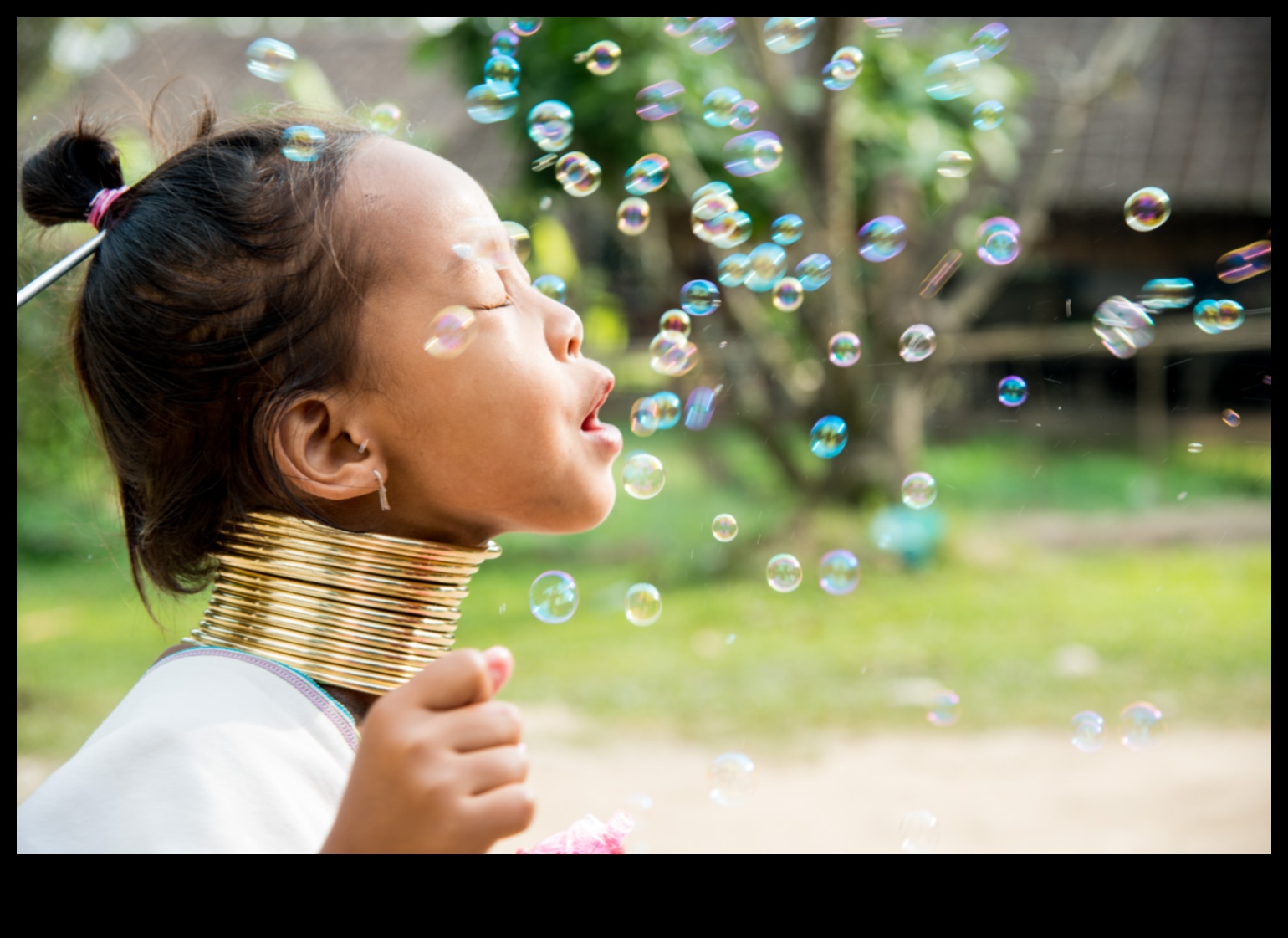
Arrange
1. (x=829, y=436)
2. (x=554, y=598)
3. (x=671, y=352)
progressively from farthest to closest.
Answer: (x=829, y=436) → (x=671, y=352) → (x=554, y=598)

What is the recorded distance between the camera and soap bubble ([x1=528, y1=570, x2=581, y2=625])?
1.65 m

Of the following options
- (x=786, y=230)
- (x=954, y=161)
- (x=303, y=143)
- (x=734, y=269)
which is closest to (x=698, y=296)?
(x=734, y=269)

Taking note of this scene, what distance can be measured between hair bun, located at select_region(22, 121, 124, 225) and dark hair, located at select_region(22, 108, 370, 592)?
10 centimetres

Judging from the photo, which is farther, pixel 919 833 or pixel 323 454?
pixel 919 833

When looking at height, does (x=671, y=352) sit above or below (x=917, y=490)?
above

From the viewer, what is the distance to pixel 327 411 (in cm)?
119

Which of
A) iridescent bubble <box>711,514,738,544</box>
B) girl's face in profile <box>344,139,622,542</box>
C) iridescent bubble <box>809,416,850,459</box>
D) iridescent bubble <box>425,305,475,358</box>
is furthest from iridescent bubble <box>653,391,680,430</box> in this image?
iridescent bubble <box>425,305,475,358</box>

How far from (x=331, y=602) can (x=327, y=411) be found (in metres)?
0.20

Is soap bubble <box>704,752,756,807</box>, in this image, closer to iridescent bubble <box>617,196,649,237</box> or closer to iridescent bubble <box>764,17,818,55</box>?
iridescent bubble <box>617,196,649,237</box>

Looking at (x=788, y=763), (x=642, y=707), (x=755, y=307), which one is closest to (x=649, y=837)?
(x=788, y=763)

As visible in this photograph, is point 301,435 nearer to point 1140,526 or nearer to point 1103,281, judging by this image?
point 1140,526

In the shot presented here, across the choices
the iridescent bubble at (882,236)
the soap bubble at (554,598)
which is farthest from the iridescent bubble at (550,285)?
the iridescent bubble at (882,236)

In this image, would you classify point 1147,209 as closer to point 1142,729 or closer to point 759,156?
point 759,156
